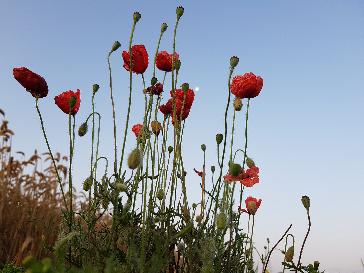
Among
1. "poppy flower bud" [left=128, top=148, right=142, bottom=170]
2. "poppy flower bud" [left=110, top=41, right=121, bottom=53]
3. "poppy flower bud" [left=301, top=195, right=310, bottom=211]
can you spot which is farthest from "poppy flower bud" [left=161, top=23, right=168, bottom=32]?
"poppy flower bud" [left=301, top=195, right=310, bottom=211]

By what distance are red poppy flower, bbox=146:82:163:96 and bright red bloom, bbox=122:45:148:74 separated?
10 cm

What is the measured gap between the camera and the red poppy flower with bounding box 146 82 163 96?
2.56 m

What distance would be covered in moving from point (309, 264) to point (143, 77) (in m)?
1.26

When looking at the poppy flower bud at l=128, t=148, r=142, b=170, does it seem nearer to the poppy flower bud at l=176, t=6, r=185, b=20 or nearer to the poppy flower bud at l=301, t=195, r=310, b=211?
the poppy flower bud at l=301, t=195, r=310, b=211

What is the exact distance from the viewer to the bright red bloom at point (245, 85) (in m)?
2.53

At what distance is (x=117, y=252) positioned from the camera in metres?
2.04

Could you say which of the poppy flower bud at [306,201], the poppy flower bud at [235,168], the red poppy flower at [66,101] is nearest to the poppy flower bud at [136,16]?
the red poppy flower at [66,101]

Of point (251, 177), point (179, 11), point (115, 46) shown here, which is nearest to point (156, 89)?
point (115, 46)

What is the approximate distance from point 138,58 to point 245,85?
0.57 meters

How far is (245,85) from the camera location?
2.52 m

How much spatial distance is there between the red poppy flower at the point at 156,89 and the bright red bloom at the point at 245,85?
38cm

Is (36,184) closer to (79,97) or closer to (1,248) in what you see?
(1,248)

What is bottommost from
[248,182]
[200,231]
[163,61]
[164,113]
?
[200,231]

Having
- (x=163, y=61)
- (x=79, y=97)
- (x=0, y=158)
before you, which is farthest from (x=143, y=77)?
(x=0, y=158)
